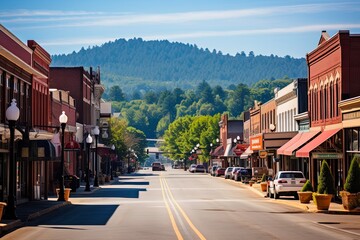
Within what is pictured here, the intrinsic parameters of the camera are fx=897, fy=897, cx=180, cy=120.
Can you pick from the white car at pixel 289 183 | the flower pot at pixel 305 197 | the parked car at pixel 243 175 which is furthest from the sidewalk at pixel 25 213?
the parked car at pixel 243 175

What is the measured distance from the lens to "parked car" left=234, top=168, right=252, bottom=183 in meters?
90.1

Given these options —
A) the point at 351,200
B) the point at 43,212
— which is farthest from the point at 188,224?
the point at 351,200

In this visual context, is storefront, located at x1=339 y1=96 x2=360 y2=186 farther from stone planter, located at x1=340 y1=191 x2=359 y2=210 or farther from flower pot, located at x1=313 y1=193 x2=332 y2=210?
stone planter, located at x1=340 y1=191 x2=359 y2=210

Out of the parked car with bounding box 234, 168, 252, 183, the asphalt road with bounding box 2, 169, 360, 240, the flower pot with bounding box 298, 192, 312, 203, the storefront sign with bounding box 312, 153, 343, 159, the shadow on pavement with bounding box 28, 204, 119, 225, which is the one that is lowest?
the shadow on pavement with bounding box 28, 204, 119, 225

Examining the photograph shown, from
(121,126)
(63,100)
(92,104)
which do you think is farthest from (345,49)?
(121,126)

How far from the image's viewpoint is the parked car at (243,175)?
296 feet

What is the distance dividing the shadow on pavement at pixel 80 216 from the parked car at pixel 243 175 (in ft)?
146

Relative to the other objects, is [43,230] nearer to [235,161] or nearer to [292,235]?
[292,235]

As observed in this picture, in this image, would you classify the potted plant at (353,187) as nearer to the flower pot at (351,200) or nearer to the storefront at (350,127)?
the flower pot at (351,200)

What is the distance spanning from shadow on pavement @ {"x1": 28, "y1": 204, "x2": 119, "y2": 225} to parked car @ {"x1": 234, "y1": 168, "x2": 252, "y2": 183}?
146 ft

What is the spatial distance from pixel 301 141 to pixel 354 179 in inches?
752

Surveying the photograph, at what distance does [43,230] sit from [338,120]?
24.9m

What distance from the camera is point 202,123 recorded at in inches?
7800

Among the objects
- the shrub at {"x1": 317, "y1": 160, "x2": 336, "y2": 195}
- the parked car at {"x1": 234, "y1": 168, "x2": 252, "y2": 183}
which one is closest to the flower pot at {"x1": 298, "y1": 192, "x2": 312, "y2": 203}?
the shrub at {"x1": 317, "y1": 160, "x2": 336, "y2": 195}
